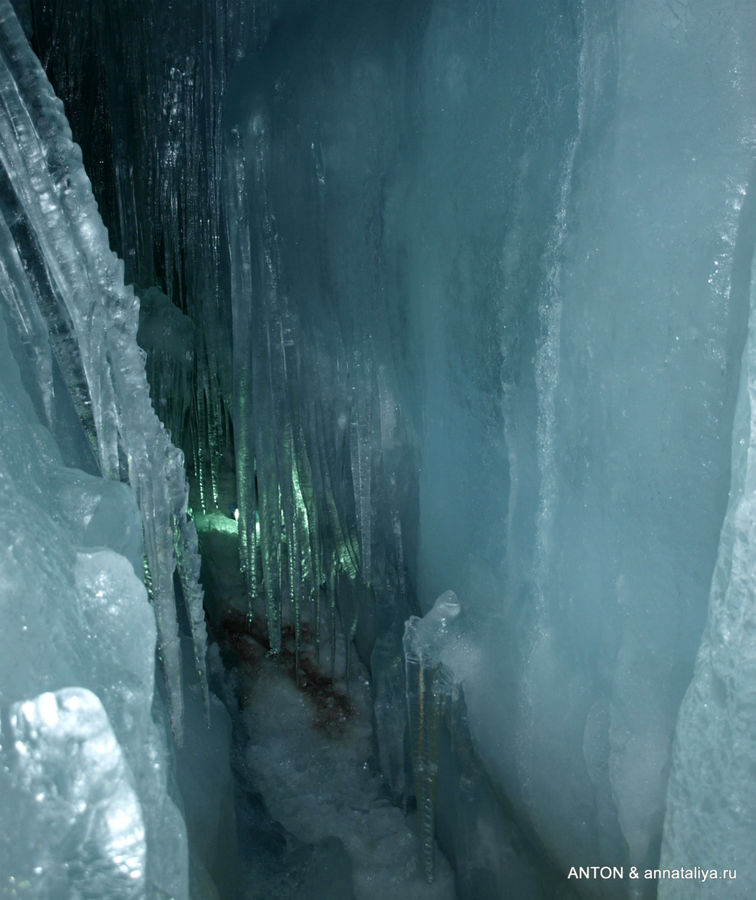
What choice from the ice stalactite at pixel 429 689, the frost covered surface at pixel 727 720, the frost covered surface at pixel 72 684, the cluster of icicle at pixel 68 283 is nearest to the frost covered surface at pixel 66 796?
the frost covered surface at pixel 72 684

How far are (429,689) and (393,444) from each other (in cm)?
79

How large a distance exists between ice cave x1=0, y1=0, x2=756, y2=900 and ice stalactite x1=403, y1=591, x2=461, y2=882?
13 millimetres

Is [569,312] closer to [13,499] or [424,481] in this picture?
[424,481]

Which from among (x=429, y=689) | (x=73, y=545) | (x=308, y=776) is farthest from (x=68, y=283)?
(x=308, y=776)

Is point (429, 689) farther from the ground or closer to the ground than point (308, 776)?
farther from the ground

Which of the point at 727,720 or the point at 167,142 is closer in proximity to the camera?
the point at 727,720

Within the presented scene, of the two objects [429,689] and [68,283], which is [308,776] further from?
[68,283]

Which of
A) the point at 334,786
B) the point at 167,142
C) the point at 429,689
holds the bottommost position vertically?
the point at 334,786

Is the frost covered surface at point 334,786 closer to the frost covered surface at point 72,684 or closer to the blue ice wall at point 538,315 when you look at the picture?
the blue ice wall at point 538,315

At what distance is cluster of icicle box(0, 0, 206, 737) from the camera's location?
1.63m

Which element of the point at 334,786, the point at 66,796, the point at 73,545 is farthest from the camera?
the point at 334,786

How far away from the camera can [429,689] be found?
2.31 meters

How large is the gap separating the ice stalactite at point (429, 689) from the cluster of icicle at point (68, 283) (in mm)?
737

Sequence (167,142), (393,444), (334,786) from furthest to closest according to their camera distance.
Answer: (167,142) < (334,786) < (393,444)
